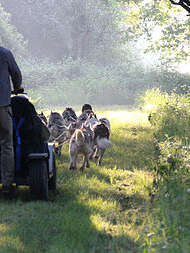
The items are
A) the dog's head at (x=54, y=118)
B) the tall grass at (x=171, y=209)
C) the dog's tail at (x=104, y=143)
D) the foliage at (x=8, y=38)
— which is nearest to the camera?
the tall grass at (x=171, y=209)

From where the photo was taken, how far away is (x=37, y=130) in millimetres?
5828

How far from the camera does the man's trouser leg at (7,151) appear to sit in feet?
18.6

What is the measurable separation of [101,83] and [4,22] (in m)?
13.4

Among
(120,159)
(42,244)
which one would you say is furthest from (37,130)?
(120,159)

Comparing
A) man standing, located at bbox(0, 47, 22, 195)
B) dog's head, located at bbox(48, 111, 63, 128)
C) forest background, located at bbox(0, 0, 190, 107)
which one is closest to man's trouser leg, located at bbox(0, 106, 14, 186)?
man standing, located at bbox(0, 47, 22, 195)

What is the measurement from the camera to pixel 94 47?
49500 millimetres

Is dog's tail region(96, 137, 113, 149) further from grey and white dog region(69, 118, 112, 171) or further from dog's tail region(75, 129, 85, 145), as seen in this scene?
dog's tail region(75, 129, 85, 145)

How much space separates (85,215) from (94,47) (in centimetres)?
4562

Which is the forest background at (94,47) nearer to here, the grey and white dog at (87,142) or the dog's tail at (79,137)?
the grey and white dog at (87,142)

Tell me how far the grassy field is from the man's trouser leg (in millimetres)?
430

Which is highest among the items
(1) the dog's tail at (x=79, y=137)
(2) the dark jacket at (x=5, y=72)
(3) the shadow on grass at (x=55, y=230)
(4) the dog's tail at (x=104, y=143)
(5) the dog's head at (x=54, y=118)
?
(2) the dark jacket at (x=5, y=72)

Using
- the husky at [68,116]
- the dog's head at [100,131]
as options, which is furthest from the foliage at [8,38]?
the dog's head at [100,131]

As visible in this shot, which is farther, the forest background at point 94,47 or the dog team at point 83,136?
the forest background at point 94,47

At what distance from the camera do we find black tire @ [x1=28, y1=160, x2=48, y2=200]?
18.6 ft
